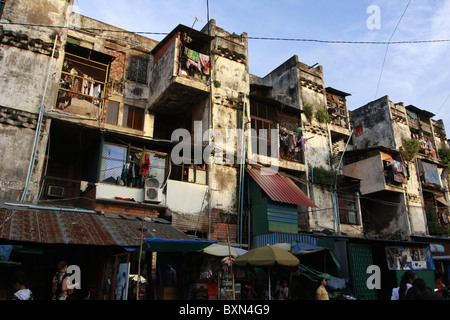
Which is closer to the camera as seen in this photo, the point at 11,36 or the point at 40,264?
the point at 40,264

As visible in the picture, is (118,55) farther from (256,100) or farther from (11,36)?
(256,100)

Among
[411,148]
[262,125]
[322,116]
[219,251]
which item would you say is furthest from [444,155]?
[219,251]

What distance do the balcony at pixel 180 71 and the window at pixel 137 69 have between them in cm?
48

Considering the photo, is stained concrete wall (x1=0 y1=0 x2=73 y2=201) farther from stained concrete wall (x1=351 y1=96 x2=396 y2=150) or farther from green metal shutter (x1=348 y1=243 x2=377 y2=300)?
stained concrete wall (x1=351 y1=96 x2=396 y2=150)

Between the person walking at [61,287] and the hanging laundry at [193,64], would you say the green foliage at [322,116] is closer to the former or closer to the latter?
the hanging laundry at [193,64]

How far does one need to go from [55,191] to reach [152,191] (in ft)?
12.9

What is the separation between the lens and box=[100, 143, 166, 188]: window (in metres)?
13.3

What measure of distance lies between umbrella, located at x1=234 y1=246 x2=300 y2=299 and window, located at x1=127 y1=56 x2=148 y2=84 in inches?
437

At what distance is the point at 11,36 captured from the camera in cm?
1277

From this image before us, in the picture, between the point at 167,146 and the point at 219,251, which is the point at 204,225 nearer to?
the point at 219,251

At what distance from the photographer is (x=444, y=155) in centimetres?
2805

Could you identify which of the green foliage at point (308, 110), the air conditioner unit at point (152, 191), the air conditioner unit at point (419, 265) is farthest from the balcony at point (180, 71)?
the air conditioner unit at point (419, 265)

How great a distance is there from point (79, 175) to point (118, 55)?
20.6 feet
